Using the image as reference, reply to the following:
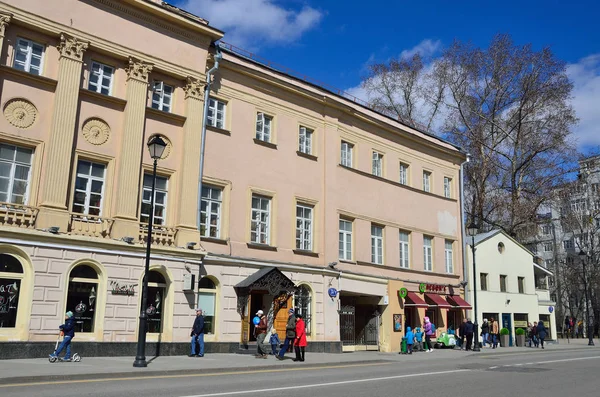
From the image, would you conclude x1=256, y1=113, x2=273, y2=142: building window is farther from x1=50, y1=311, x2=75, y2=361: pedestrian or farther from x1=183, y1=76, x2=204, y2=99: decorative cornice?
x1=50, y1=311, x2=75, y2=361: pedestrian

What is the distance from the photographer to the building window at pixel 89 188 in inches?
736

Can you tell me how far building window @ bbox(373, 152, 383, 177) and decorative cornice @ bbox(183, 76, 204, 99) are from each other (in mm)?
11176

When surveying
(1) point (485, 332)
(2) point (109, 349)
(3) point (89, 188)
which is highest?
(3) point (89, 188)

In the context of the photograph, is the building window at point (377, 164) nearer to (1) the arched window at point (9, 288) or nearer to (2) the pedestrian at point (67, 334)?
(2) the pedestrian at point (67, 334)

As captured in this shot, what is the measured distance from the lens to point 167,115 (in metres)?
21.1

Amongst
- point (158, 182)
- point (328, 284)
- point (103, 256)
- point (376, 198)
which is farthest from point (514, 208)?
point (103, 256)

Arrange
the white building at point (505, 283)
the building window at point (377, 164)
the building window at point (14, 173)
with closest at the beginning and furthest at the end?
the building window at point (14, 173), the building window at point (377, 164), the white building at point (505, 283)

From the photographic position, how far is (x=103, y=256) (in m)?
18.3

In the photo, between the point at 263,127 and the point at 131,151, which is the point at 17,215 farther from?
the point at 263,127

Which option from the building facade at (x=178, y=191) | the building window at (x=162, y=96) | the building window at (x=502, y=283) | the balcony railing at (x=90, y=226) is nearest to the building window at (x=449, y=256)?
the building facade at (x=178, y=191)

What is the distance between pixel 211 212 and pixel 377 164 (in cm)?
1109

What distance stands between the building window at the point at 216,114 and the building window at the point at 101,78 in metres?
3.97

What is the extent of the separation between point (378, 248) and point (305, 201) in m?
5.64

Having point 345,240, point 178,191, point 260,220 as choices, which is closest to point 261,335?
point 260,220
